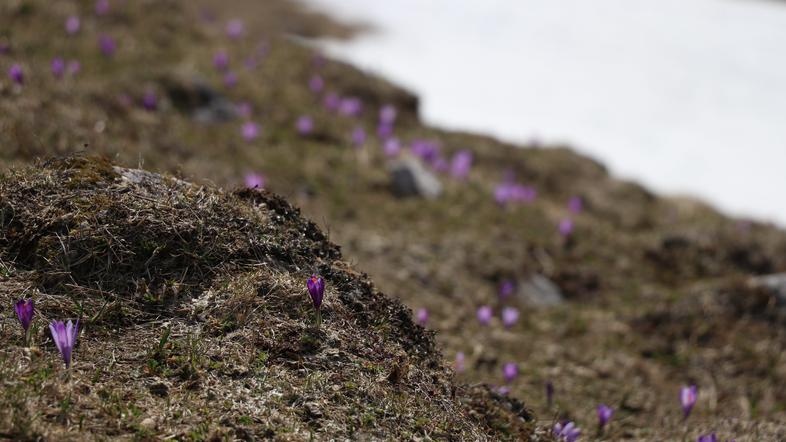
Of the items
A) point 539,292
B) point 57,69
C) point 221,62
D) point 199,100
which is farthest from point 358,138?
point 57,69

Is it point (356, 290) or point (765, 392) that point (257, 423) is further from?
point (765, 392)

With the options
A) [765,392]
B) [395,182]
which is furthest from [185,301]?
→ [395,182]

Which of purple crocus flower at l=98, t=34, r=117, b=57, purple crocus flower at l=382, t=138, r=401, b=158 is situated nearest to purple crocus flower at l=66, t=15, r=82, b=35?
purple crocus flower at l=98, t=34, r=117, b=57

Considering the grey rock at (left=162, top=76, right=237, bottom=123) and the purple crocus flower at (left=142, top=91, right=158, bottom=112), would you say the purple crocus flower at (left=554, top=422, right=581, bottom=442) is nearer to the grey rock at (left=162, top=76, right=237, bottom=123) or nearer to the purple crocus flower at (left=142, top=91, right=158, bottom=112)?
the purple crocus flower at (left=142, top=91, right=158, bottom=112)

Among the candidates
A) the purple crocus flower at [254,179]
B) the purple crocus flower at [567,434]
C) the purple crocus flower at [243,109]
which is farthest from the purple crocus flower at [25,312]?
the purple crocus flower at [243,109]

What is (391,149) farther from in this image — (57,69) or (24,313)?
(24,313)

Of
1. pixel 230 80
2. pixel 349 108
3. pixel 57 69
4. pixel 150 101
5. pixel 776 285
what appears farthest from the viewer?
pixel 349 108

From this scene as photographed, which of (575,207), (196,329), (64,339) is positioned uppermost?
(64,339)
